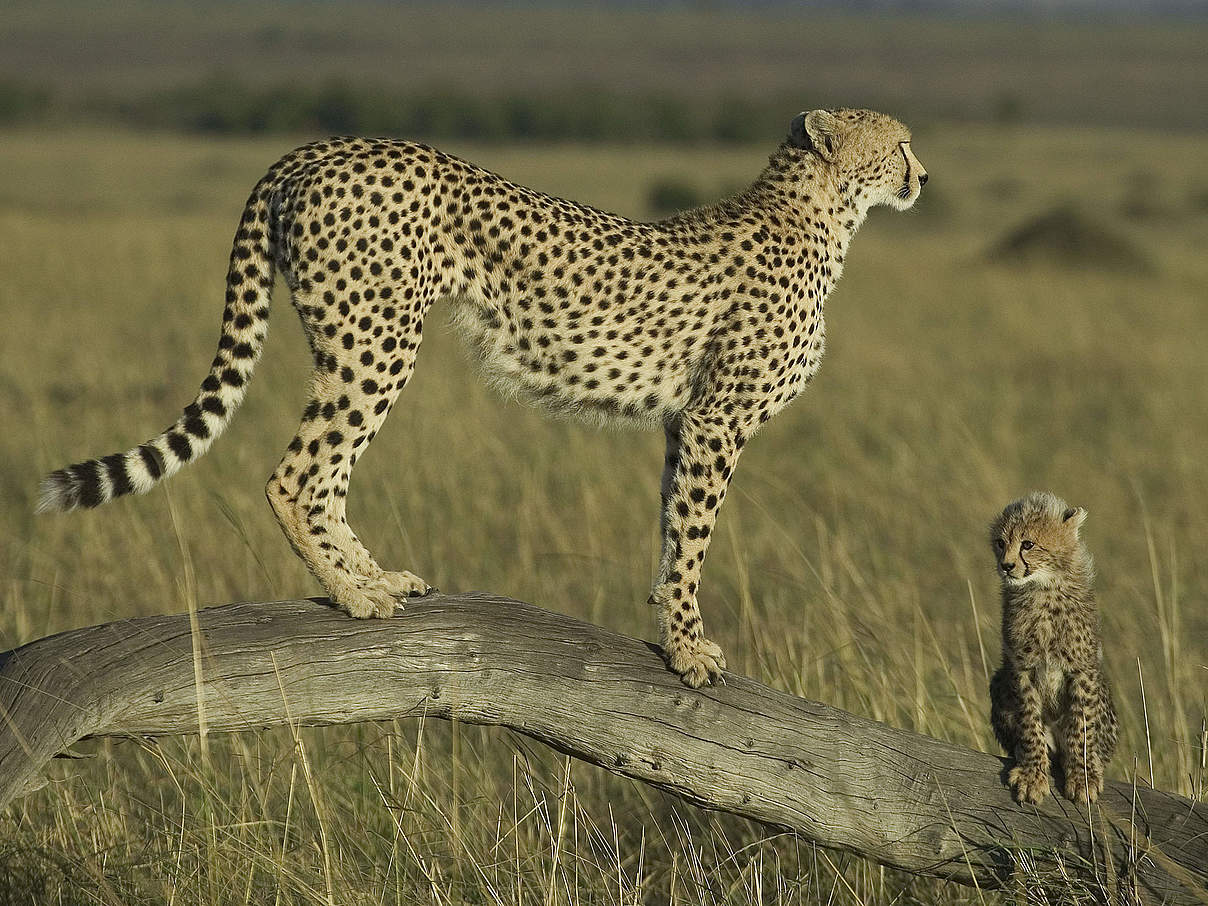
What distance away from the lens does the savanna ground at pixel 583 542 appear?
4.25 meters

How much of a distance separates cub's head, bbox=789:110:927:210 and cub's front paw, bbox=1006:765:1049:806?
5.64 ft

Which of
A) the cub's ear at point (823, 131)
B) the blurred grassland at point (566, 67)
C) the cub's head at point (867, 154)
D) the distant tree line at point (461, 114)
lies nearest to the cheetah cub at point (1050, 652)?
the cub's head at point (867, 154)

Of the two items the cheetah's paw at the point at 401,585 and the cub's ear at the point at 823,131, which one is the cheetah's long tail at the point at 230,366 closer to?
the cheetah's paw at the point at 401,585

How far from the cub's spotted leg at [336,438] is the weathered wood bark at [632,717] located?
0.34ft

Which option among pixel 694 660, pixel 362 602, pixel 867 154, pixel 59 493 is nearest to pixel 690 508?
pixel 694 660

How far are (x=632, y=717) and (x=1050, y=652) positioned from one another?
3.36 ft

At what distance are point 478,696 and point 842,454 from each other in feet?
23.1

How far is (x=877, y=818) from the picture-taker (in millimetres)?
3875

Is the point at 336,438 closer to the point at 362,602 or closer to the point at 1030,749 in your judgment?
the point at 362,602

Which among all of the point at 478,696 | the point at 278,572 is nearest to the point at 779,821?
the point at 478,696

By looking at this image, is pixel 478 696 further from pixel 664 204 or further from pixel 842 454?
pixel 664 204

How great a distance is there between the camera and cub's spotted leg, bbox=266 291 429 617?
3.88 m

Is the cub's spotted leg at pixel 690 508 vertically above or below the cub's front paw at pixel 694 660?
above

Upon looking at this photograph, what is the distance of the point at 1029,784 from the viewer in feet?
12.5
